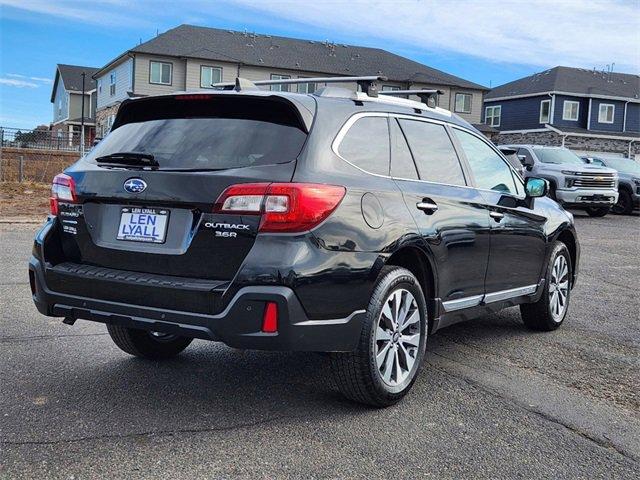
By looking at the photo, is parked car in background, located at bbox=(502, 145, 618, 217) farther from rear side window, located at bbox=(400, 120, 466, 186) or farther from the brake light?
the brake light

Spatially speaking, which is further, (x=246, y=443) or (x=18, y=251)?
(x=18, y=251)

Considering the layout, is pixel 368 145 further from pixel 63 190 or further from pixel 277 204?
pixel 63 190

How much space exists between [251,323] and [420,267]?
1362 mm

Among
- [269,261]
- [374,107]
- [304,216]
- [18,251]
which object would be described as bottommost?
[18,251]

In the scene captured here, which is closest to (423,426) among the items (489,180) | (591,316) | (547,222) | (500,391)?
(500,391)

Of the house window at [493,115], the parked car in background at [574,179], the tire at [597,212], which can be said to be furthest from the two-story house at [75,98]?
the tire at [597,212]

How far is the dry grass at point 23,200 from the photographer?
15802 millimetres

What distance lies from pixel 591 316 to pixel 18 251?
7.67 meters

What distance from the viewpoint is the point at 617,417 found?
4.11 m

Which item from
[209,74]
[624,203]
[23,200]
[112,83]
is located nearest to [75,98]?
[112,83]

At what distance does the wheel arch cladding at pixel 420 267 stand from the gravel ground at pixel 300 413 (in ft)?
1.86

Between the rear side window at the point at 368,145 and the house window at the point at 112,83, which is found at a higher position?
the house window at the point at 112,83

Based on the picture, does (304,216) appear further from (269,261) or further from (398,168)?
(398,168)

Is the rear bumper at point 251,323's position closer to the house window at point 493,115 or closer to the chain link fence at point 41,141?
the chain link fence at point 41,141
